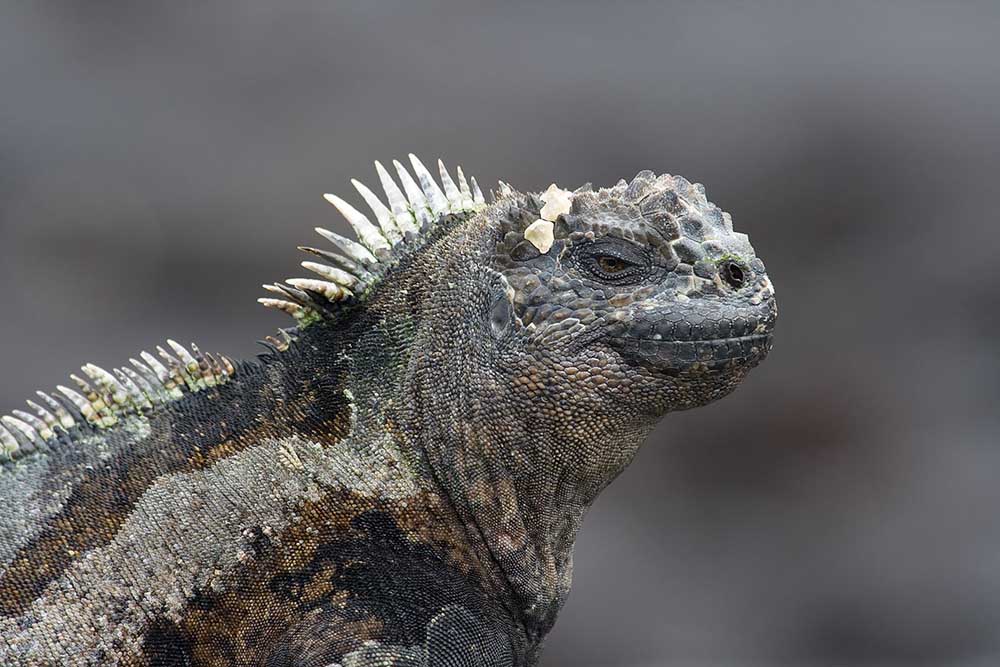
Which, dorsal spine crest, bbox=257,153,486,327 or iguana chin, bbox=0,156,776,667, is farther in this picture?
dorsal spine crest, bbox=257,153,486,327

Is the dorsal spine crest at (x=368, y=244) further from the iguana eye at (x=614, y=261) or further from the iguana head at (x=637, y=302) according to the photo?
the iguana eye at (x=614, y=261)

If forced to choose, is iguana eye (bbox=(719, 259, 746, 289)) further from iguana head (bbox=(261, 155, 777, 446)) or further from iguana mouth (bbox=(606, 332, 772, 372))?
iguana mouth (bbox=(606, 332, 772, 372))

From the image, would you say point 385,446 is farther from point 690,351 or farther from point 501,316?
point 690,351

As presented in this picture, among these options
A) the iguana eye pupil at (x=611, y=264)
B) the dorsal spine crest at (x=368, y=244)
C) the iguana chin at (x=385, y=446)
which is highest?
the dorsal spine crest at (x=368, y=244)

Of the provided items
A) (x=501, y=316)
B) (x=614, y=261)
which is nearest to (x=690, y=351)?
(x=614, y=261)

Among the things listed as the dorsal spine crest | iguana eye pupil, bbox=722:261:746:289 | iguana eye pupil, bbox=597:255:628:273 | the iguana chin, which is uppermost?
the dorsal spine crest

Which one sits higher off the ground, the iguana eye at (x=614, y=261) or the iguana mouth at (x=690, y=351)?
the iguana eye at (x=614, y=261)

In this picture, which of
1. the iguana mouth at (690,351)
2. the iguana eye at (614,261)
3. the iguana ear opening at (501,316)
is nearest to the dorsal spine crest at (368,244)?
the iguana ear opening at (501,316)

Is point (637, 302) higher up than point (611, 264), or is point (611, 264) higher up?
point (611, 264)

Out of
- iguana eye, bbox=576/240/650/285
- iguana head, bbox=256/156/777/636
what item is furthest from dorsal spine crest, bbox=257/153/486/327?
iguana eye, bbox=576/240/650/285
